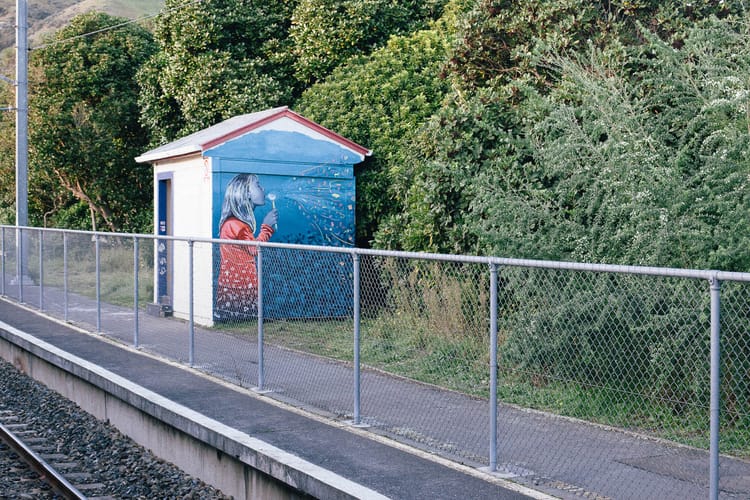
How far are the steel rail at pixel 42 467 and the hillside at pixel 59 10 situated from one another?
128m

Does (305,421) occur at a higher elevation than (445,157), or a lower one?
lower

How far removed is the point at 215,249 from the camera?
10555 millimetres

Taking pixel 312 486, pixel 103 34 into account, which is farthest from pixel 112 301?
pixel 103 34

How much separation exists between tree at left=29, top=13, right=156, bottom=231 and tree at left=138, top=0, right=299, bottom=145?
7.00 metres

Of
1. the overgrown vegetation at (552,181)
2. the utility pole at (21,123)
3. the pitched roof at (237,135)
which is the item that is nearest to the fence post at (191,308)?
the overgrown vegetation at (552,181)

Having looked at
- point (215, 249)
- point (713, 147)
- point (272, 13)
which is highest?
point (272, 13)

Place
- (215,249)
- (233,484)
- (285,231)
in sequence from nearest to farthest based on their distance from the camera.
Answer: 1. (233,484)
2. (215,249)
3. (285,231)

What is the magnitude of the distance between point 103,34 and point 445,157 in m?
26.0

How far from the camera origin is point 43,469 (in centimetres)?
815

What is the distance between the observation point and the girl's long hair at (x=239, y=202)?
578 inches

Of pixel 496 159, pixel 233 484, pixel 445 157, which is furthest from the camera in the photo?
pixel 445 157

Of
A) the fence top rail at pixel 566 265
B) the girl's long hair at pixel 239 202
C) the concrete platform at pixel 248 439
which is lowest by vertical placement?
the concrete platform at pixel 248 439

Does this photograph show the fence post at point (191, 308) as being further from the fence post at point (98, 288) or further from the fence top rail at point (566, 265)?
the fence post at point (98, 288)

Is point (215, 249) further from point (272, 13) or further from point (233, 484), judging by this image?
point (272, 13)
